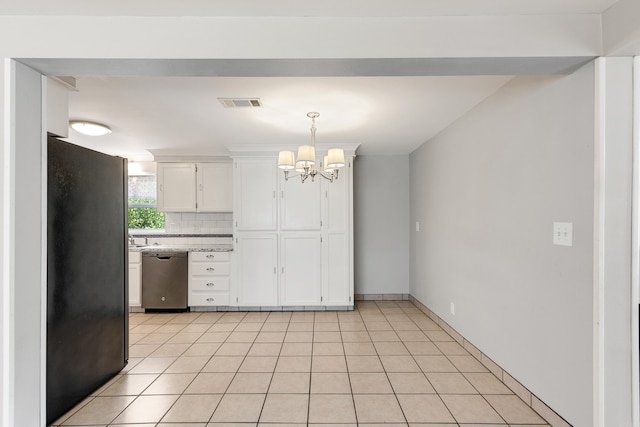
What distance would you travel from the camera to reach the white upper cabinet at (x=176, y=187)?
4922mm

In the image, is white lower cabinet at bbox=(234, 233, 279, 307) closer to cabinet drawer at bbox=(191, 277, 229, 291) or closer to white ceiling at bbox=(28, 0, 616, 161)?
cabinet drawer at bbox=(191, 277, 229, 291)

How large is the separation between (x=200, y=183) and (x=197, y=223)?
0.68m

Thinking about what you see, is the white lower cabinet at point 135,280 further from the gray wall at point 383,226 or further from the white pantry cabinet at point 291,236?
the gray wall at point 383,226

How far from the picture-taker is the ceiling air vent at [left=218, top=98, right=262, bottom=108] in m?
2.75

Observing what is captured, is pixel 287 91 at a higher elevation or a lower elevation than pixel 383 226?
higher

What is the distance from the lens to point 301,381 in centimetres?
256

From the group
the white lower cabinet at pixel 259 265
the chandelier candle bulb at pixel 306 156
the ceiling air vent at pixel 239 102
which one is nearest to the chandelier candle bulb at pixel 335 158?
the chandelier candle bulb at pixel 306 156

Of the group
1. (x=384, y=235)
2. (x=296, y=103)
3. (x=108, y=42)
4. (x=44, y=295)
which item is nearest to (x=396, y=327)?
(x=384, y=235)

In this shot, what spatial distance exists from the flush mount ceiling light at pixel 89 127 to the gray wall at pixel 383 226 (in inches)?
127

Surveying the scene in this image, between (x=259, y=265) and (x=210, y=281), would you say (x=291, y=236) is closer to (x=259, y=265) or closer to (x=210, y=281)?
(x=259, y=265)

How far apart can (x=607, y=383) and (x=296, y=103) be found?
2593mm

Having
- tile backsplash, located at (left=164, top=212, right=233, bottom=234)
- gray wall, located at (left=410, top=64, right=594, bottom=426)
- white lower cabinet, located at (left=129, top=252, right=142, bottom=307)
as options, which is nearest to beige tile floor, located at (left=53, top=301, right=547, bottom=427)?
gray wall, located at (left=410, top=64, right=594, bottom=426)

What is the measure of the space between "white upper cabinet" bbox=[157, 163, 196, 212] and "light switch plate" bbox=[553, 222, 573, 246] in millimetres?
4298

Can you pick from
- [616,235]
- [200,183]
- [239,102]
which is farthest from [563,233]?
[200,183]
